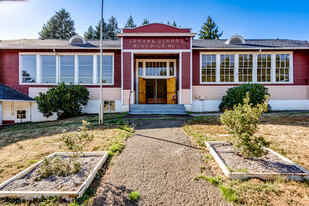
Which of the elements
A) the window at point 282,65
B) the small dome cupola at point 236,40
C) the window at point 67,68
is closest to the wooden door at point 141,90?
the window at point 67,68

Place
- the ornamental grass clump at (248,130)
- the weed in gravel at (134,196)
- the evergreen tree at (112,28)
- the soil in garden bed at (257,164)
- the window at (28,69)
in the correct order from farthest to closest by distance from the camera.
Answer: the evergreen tree at (112,28) → the window at (28,69) → the ornamental grass clump at (248,130) → the soil in garden bed at (257,164) → the weed in gravel at (134,196)

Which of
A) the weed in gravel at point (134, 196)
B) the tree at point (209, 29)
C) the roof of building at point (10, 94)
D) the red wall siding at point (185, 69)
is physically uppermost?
the tree at point (209, 29)

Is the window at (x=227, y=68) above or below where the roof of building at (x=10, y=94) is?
above

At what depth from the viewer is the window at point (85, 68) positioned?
11.3 metres

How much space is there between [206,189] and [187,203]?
1.54 ft

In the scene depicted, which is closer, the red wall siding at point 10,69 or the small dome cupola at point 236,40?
the red wall siding at point 10,69

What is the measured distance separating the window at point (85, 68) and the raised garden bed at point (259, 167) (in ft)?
34.4

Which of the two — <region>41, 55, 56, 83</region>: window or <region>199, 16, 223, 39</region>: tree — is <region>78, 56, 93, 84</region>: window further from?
<region>199, 16, 223, 39</region>: tree

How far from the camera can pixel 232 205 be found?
2.08 metres

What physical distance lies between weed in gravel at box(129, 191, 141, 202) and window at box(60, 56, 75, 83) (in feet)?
36.6

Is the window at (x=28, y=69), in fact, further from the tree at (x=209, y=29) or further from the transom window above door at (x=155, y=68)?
the tree at (x=209, y=29)

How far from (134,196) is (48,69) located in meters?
12.6

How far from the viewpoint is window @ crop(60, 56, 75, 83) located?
36.9ft

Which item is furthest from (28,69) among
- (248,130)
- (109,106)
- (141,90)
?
(248,130)
